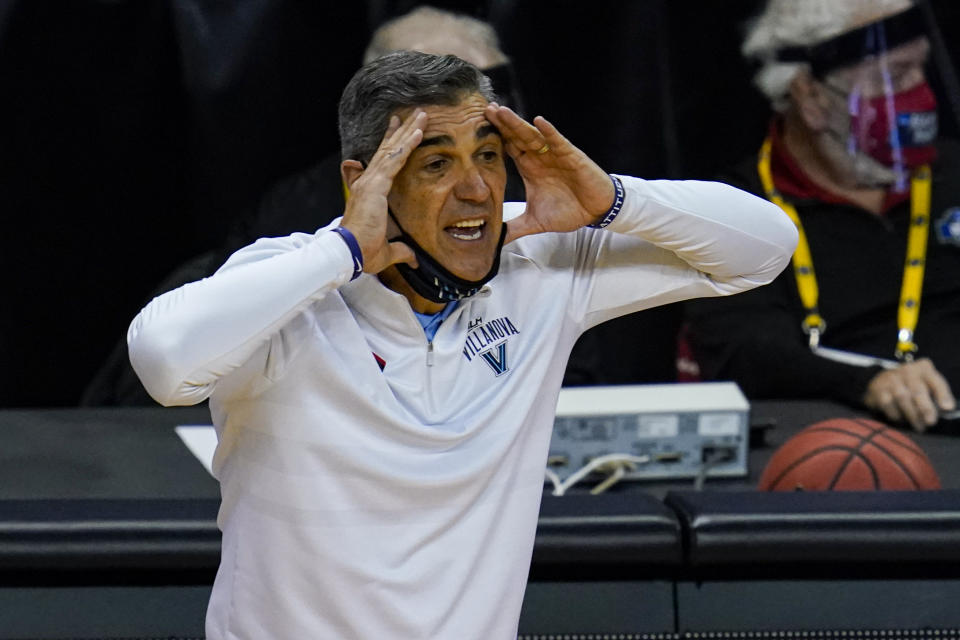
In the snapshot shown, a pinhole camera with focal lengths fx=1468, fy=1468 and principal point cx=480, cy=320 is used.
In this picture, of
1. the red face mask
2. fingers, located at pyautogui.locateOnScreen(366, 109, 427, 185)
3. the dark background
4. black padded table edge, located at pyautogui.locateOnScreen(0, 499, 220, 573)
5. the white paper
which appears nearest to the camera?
fingers, located at pyautogui.locateOnScreen(366, 109, 427, 185)

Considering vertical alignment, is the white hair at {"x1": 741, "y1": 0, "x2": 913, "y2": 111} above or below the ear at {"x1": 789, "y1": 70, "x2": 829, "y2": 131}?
above

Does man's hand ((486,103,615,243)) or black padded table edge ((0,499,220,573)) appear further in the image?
black padded table edge ((0,499,220,573))

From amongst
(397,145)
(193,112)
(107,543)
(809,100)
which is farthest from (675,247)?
(193,112)

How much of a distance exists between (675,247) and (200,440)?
1.32 m

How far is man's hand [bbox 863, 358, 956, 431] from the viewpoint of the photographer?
3131 mm

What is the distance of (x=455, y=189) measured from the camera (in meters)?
1.81

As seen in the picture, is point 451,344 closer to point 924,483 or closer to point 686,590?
point 686,590

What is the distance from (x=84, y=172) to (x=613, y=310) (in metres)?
2.81

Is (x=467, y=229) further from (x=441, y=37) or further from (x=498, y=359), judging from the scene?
(x=441, y=37)

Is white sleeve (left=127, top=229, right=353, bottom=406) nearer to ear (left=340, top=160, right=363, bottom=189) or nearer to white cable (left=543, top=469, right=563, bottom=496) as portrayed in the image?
ear (left=340, top=160, right=363, bottom=189)

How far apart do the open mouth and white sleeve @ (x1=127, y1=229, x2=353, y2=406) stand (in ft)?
0.54

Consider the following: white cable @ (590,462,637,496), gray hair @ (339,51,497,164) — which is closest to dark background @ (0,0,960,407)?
white cable @ (590,462,637,496)

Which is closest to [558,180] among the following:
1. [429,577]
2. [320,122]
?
[429,577]

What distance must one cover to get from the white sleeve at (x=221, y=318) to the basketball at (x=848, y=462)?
117 centimetres
